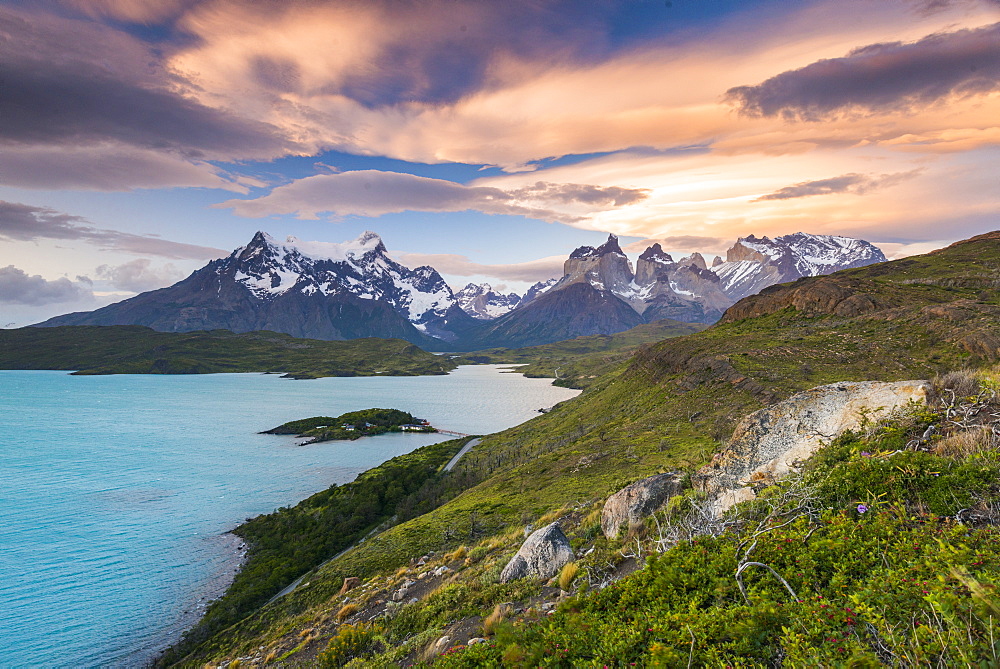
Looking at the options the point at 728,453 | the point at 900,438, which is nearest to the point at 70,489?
the point at 728,453

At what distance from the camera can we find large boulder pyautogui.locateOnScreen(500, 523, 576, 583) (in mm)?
15976

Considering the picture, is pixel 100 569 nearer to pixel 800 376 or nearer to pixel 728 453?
pixel 728 453

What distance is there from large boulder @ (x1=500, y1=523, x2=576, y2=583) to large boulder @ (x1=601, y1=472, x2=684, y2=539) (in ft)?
6.70

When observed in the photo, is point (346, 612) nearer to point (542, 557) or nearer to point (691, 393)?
point (542, 557)

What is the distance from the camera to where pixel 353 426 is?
427ft

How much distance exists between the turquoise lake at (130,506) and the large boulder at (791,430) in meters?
45.2

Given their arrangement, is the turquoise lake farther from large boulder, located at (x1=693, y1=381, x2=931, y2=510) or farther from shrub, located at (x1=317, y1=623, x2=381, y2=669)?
large boulder, located at (x1=693, y1=381, x2=931, y2=510)

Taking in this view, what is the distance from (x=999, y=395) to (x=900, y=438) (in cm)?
296

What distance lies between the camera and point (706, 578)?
10016 mm

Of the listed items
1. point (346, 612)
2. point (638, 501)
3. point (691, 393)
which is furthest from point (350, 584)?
point (691, 393)

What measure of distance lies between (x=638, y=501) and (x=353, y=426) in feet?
411

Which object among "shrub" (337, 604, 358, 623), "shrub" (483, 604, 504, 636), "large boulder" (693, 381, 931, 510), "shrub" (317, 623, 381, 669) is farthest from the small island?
"large boulder" (693, 381, 931, 510)

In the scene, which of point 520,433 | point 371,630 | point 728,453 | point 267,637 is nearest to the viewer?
point 371,630

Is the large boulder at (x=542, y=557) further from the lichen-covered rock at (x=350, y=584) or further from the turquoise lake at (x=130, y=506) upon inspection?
the turquoise lake at (x=130, y=506)
